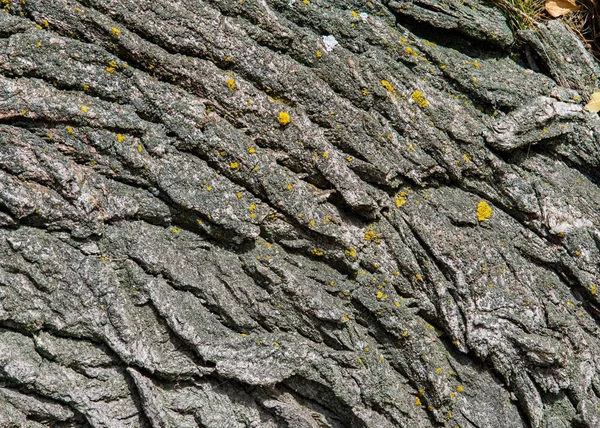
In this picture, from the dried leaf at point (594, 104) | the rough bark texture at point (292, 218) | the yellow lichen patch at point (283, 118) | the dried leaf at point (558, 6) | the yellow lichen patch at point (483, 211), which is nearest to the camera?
the rough bark texture at point (292, 218)

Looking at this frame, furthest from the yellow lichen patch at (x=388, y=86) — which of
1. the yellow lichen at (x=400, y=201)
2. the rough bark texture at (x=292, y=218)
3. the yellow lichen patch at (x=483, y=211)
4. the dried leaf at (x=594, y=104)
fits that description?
the dried leaf at (x=594, y=104)

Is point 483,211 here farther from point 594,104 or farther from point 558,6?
point 558,6

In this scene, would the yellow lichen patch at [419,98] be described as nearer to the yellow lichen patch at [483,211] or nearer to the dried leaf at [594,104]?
the yellow lichen patch at [483,211]

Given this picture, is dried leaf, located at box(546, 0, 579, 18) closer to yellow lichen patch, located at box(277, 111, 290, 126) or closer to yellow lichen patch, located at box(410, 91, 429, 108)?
yellow lichen patch, located at box(410, 91, 429, 108)

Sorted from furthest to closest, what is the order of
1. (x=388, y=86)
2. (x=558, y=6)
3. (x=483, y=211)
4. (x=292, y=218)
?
1. (x=558, y=6)
2. (x=483, y=211)
3. (x=388, y=86)
4. (x=292, y=218)

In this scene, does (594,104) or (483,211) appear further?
(594,104)

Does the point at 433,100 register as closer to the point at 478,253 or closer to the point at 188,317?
the point at 478,253

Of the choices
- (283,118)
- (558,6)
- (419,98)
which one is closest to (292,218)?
(283,118)
